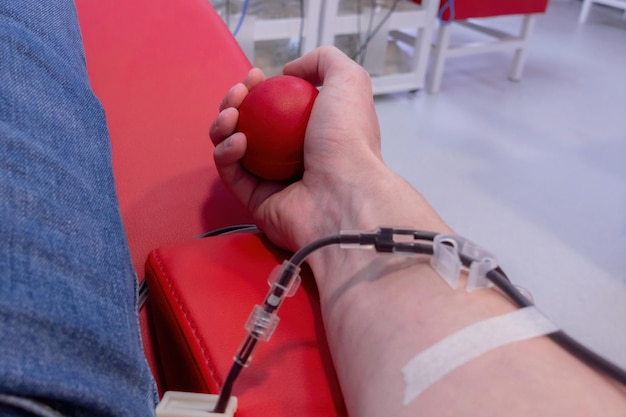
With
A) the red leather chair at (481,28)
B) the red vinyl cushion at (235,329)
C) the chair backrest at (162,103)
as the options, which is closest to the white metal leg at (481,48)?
the red leather chair at (481,28)

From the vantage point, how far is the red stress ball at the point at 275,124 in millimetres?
638

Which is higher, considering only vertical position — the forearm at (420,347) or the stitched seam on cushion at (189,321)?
the forearm at (420,347)

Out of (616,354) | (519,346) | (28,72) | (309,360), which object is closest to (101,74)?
(28,72)

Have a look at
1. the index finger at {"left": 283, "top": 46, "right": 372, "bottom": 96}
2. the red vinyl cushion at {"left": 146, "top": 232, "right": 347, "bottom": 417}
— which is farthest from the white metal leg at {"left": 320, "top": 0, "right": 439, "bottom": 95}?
the red vinyl cushion at {"left": 146, "top": 232, "right": 347, "bottom": 417}

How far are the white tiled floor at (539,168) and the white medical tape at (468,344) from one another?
915mm

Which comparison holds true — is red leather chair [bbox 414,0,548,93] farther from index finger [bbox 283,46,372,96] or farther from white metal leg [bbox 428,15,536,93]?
index finger [bbox 283,46,372,96]

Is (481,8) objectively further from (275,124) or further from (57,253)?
(57,253)

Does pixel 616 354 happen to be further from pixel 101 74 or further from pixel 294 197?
pixel 101 74

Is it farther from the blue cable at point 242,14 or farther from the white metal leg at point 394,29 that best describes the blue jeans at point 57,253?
the white metal leg at point 394,29

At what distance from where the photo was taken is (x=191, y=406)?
431 millimetres

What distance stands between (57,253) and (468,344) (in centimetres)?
29

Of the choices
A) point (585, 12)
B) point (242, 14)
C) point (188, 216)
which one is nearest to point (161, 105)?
point (188, 216)

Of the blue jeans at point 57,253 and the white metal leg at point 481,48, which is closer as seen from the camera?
the blue jeans at point 57,253

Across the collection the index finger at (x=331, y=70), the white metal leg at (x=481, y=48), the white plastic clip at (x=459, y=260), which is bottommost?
the white metal leg at (x=481, y=48)
